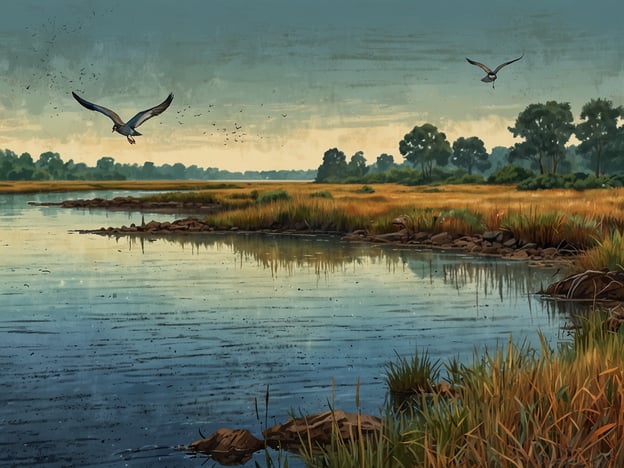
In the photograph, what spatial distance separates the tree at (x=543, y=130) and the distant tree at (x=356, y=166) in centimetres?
4704

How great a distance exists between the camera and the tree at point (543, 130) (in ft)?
396

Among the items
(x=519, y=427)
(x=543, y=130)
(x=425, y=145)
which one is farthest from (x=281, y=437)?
(x=425, y=145)

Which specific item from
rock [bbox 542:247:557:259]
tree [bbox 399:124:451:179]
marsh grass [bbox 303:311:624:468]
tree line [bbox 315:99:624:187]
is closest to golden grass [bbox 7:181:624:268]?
rock [bbox 542:247:557:259]

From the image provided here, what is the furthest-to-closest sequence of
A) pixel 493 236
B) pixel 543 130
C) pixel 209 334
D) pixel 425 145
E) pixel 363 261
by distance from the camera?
1. pixel 425 145
2. pixel 543 130
3. pixel 493 236
4. pixel 363 261
5. pixel 209 334

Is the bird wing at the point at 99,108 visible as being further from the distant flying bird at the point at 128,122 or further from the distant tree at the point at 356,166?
the distant tree at the point at 356,166

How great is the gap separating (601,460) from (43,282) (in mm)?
19634

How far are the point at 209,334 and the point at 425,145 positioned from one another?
145 meters

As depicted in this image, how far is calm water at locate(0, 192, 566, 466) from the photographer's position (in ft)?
31.9

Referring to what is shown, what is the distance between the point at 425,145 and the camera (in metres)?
157

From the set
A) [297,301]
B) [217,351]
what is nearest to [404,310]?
[297,301]

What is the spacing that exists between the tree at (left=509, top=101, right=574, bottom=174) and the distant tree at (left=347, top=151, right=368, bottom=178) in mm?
47041

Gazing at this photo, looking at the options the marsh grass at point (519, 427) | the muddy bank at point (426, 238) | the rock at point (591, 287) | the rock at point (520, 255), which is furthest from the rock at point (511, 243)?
the marsh grass at point (519, 427)

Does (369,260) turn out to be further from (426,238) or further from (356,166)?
(356,166)

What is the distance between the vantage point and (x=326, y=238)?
3903 centimetres
